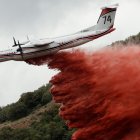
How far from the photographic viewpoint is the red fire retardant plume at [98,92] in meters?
85.4

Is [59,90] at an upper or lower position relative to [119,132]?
upper

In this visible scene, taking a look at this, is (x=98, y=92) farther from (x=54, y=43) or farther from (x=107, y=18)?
(x=107, y=18)

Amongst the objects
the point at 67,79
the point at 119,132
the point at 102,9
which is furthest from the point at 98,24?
Result: the point at 119,132

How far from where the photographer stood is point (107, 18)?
3553 inches

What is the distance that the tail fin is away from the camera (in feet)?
295

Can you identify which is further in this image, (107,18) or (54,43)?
(107,18)

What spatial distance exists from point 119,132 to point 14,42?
1779 cm

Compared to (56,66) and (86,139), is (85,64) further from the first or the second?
(86,139)

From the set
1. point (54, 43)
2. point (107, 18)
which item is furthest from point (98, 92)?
point (107, 18)

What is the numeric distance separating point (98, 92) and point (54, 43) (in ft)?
27.5

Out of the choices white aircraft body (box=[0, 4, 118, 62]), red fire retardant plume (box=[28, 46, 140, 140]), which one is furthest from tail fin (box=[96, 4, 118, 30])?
red fire retardant plume (box=[28, 46, 140, 140])

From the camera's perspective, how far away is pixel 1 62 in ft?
297

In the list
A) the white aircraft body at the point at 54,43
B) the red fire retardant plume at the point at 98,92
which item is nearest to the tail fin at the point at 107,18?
the white aircraft body at the point at 54,43

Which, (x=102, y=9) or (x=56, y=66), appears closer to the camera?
(x=56, y=66)
